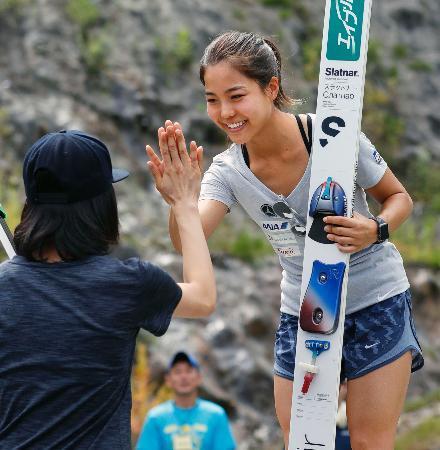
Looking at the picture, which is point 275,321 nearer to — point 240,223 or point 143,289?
point 240,223

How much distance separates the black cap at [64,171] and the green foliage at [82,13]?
31.7 ft

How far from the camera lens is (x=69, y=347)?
8.47 feet

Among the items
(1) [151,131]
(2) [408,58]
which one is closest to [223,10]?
(1) [151,131]

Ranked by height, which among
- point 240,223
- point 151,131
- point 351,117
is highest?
point 351,117

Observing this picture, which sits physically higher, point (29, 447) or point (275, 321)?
point (29, 447)

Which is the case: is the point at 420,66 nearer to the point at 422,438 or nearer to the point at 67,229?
the point at 422,438

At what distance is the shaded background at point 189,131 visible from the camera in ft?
32.1

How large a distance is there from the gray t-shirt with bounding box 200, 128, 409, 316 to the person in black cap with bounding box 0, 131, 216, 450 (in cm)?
103

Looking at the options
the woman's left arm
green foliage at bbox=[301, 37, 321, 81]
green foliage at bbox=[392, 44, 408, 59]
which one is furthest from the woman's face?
green foliage at bbox=[392, 44, 408, 59]

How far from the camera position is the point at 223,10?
1365cm

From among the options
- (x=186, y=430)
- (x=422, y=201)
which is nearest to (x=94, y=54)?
(x=422, y=201)

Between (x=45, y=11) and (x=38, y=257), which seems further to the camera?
(x=45, y=11)

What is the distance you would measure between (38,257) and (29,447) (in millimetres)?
469

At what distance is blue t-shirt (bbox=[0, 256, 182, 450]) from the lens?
2570 mm
